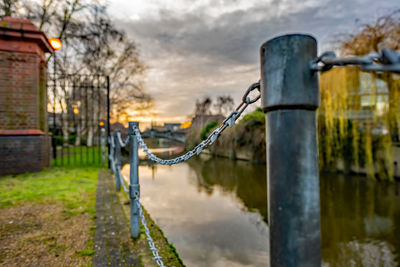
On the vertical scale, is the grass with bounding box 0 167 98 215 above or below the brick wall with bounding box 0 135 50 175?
below

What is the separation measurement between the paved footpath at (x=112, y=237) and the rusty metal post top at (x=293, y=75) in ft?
7.02

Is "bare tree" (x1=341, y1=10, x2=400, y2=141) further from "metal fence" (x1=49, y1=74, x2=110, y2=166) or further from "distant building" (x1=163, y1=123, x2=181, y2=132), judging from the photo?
"distant building" (x1=163, y1=123, x2=181, y2=132)

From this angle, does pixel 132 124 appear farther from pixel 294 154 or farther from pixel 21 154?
pixel 21 154

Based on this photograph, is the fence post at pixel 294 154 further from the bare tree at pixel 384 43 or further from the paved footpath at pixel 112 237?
the bare tree at pixel 384 43

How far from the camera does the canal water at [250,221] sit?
3.71m

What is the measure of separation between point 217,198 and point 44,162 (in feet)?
18.2

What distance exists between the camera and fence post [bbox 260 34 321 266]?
80cm

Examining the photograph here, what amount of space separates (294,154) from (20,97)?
8.12 metres

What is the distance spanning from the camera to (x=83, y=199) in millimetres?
4469

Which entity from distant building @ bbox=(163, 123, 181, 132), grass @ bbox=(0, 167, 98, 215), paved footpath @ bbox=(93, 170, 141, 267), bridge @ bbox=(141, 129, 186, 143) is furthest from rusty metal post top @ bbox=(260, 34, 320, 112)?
distant building @ bbox=(163, 123, 181, 132)

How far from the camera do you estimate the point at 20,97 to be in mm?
6836

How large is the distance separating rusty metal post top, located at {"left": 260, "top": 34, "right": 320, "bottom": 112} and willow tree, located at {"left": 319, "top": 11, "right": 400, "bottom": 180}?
34.6 ft

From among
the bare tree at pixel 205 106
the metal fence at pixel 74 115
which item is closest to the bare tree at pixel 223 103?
the bare tree at pixel 205 106

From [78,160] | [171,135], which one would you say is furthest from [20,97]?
[171,135]
